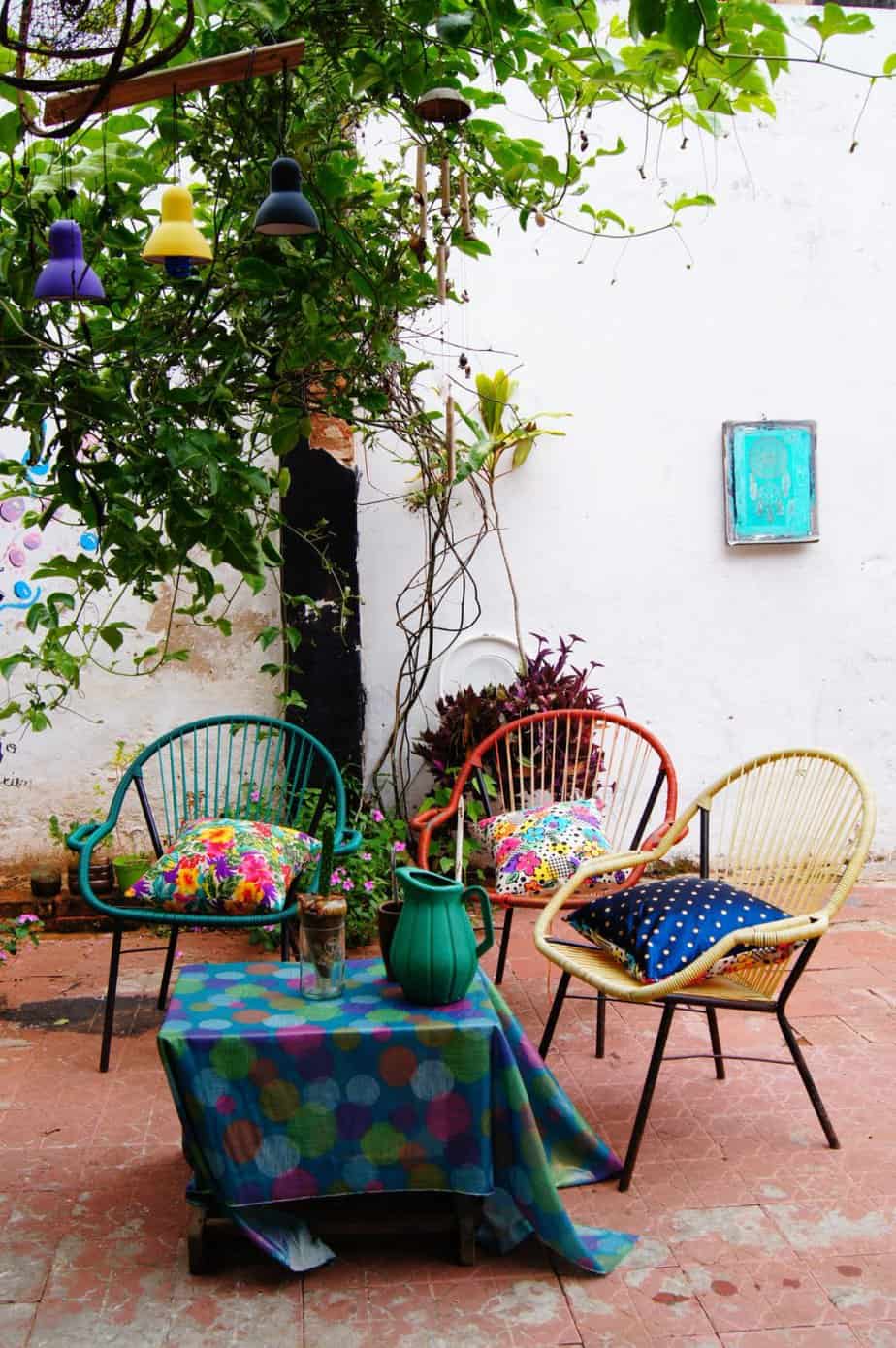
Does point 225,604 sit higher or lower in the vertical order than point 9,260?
lower

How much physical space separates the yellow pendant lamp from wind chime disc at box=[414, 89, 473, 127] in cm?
60

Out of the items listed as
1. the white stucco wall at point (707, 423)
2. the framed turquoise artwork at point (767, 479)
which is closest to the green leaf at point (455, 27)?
the white stucco wall at point (707, 423)

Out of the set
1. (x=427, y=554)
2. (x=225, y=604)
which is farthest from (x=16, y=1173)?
(x=427, y=554)

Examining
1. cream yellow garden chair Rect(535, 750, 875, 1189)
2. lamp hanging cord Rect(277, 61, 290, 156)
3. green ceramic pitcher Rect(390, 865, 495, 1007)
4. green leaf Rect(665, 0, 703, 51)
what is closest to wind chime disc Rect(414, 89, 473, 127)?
lamp hanging cord Rect(277, 61, 290, 156)

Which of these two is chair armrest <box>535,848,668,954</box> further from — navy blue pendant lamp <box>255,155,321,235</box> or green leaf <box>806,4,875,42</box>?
green leaf <box>806,4,875,42</box>

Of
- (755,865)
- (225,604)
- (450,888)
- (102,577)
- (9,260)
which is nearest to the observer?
(9,260)

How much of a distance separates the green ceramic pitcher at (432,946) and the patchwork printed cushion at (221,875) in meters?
0.91

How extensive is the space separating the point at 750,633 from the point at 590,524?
83cm

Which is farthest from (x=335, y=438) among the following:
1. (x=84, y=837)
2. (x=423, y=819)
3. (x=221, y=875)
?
(x=221, y=875)

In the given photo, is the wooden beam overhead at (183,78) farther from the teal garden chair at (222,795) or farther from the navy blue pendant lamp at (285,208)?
the teal garden chair at (222,795)

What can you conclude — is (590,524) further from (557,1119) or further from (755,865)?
(557,1119)

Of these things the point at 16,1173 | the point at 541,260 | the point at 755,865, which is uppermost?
the point at 541,260

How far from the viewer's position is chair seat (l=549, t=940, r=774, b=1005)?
300 cm

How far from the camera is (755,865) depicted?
3.68 metres
